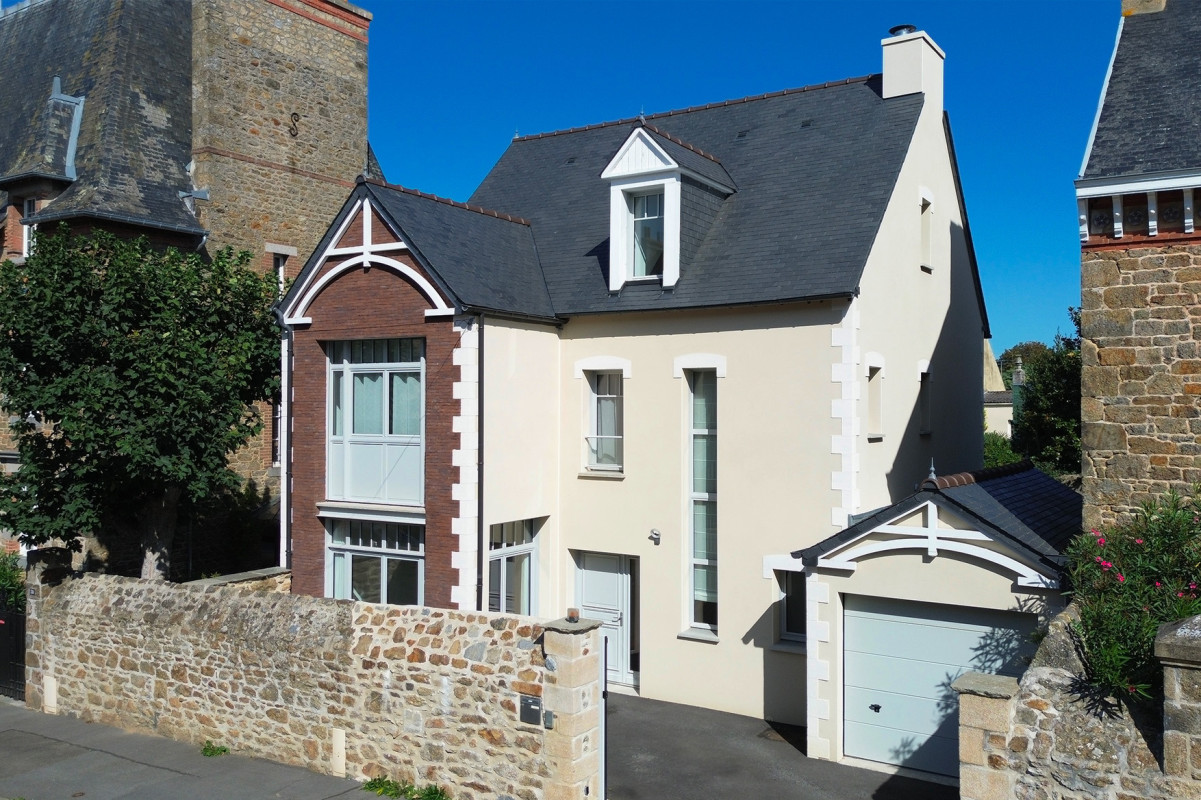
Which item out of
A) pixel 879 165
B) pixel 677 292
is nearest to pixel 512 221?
pixel 677 292

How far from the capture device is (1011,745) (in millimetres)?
8492

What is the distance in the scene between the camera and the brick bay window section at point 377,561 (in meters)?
14.8

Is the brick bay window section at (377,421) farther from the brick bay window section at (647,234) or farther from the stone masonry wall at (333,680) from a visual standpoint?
the brick bay window section at (647,234)

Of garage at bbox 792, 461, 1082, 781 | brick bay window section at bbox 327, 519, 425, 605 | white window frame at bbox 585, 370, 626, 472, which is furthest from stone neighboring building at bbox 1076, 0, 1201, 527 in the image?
brick bay window section at bbox 327, 519, 425, 605

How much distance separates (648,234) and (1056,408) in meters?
16.4

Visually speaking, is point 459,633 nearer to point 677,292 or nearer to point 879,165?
point 677,292

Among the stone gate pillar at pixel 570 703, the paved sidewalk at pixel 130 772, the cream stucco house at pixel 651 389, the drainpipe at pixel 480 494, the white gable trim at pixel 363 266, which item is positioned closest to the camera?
the stone gate pillar at pixel 570 703

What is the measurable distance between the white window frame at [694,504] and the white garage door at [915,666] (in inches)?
109

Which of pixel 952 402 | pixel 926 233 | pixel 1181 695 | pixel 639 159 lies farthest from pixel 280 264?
pixel 1181 695

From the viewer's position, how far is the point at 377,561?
599 inches

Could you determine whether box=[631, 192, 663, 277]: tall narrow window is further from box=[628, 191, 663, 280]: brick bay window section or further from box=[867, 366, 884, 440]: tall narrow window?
box=[867, 366, 884, 440]: tall narrow window

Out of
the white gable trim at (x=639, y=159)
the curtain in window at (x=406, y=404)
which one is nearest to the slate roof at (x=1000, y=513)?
the curtain in window at (x=406, y=404)

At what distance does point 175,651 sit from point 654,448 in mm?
6938

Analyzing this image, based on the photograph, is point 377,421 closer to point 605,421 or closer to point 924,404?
point 605,421
